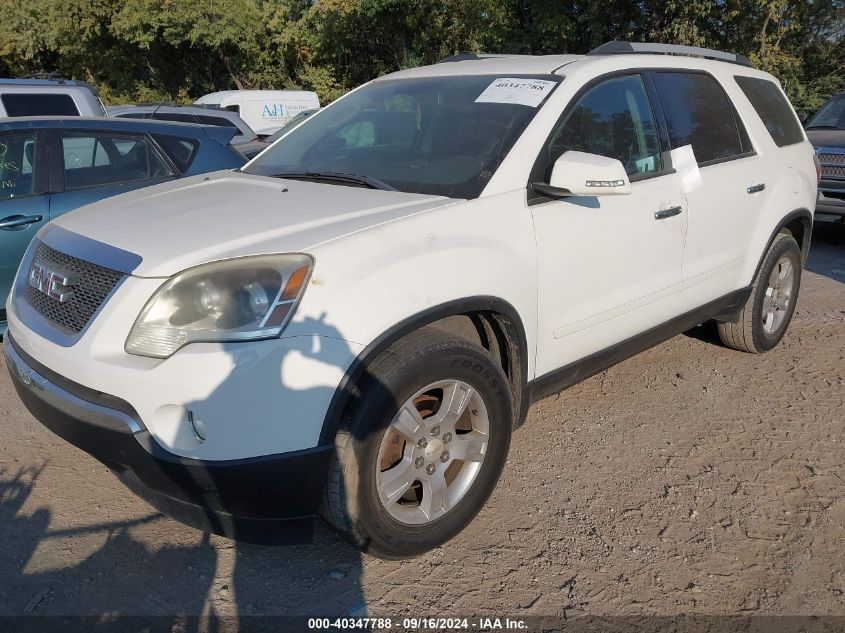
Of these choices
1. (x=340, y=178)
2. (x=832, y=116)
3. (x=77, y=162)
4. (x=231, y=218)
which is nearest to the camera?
(x=231, y=218)

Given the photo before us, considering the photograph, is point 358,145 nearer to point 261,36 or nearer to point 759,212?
point 759,212

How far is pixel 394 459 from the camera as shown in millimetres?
2629

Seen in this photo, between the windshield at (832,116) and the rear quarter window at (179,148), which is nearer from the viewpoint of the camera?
the rear quarter window at (179,148)

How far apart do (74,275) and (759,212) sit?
3.62 metres

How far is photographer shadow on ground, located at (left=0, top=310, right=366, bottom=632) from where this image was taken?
238 cm

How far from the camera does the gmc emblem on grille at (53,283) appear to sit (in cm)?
256

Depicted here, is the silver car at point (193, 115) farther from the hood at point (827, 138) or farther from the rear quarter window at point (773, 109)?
the rear quarter window at point (773, 109)

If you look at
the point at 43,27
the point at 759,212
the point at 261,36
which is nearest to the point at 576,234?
the point at 759,212

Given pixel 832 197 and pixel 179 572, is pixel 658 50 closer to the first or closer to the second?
pixel 179 572

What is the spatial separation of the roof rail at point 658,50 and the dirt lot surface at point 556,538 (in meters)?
1.89

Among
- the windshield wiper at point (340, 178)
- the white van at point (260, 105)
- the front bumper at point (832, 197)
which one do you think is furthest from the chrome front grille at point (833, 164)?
the white van at point (260, 105)

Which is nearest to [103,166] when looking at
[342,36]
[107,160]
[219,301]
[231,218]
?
[107,160]

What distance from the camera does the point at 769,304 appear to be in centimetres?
471

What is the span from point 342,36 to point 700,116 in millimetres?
17582
